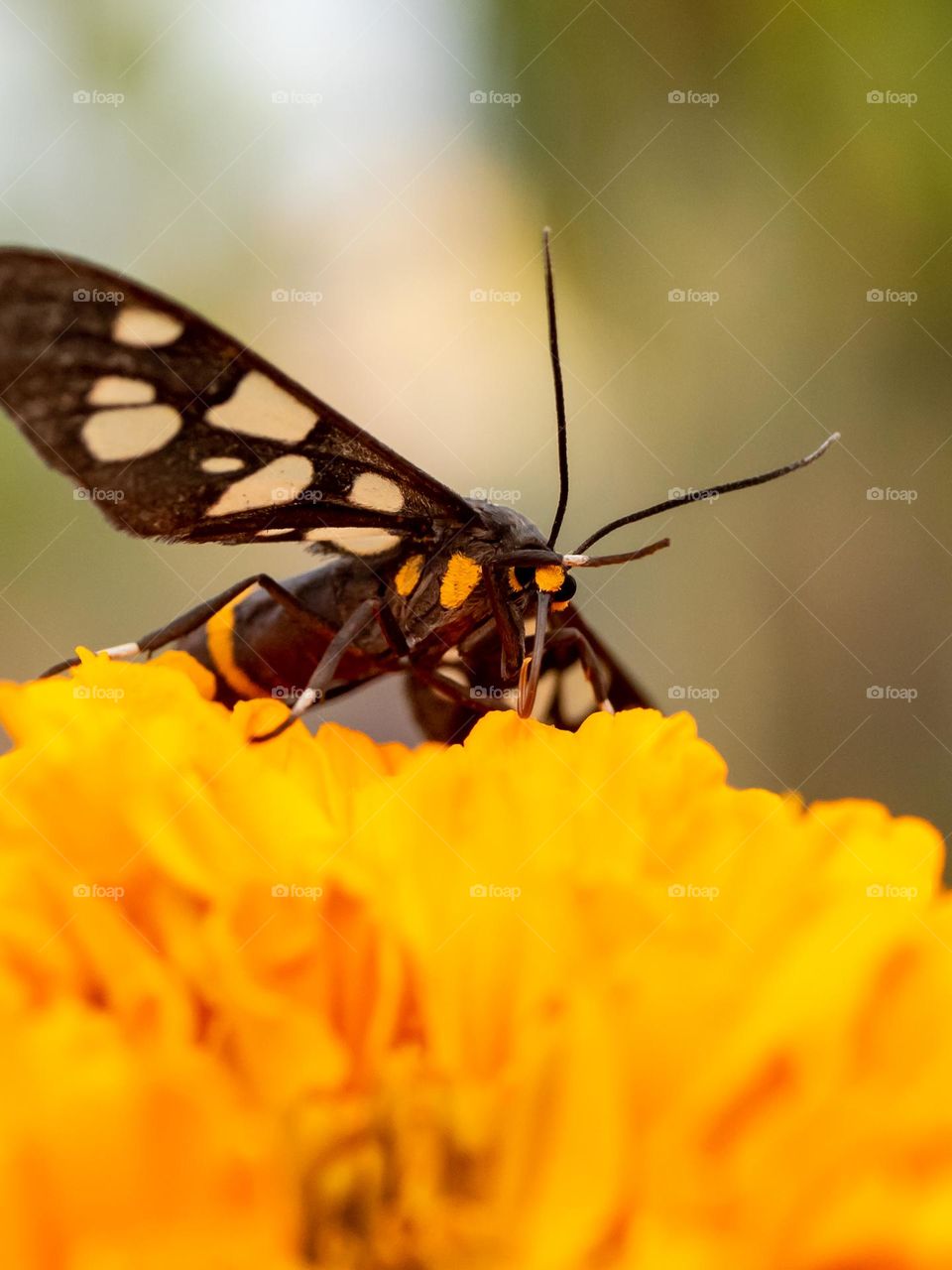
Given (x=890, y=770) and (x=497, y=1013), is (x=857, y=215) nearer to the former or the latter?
(x=890, y=770)

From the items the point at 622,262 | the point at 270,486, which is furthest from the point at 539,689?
the point at 622,262

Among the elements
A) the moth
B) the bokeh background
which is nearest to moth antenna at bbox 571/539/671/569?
the moth

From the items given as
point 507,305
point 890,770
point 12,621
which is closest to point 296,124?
point 507,305

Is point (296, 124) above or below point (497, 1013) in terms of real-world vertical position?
above

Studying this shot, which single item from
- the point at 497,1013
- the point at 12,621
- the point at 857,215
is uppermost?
the point at 857,215

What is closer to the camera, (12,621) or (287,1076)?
(287,1076)

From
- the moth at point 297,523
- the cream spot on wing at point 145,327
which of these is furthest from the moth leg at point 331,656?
the cream spot on wing at point 145,327
